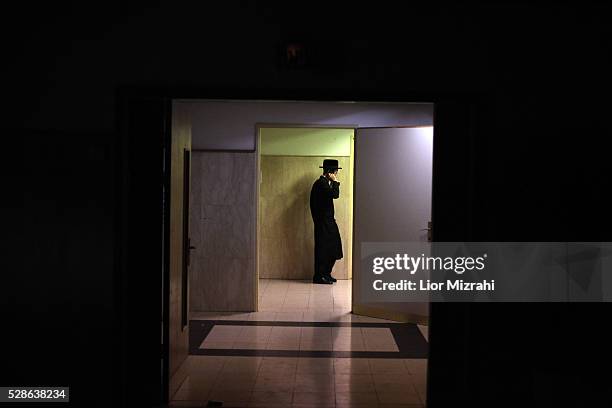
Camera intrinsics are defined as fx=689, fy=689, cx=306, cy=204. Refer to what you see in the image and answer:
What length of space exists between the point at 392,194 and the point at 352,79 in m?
3.26

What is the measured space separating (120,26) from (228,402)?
7.34 ft

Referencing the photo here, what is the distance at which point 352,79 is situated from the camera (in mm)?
3545

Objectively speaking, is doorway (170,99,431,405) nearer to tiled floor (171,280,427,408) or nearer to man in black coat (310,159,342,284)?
tiled floor (171,280,427,408)

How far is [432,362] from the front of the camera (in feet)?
12.1

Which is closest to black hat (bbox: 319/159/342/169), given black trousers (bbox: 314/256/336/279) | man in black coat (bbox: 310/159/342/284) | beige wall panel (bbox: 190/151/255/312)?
man in black coat (bbox: 310/159/342/284)

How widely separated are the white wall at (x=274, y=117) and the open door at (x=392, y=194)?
0.23 meters

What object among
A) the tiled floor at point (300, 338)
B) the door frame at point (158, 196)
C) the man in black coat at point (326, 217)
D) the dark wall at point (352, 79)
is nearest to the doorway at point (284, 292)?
the tiled floor at point (300, 338)

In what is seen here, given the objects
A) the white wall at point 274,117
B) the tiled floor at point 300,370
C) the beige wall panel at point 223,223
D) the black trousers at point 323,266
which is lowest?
the tiled floor at point 300,370

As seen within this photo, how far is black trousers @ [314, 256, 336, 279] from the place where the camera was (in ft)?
29.0

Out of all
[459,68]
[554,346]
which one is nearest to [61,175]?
[459,68]

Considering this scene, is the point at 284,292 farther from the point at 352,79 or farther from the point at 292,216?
the point at 352,79

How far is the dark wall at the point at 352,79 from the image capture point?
3531mm

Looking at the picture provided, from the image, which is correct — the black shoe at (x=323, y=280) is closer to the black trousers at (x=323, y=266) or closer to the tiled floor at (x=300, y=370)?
the black trousers at (x=323, y=266)

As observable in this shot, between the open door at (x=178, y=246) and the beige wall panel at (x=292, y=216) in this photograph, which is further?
the beige wall panel at (x=292, y=216)
